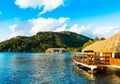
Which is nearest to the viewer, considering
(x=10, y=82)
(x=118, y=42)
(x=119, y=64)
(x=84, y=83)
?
(x=84, y=83)

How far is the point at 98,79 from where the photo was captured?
36781 mm

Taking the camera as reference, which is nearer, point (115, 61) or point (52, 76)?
point (115, 61)

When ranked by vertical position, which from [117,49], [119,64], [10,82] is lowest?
[10,82]

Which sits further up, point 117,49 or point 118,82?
point 117,49

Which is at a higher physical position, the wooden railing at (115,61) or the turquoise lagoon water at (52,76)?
the wooden railing at (115,61)

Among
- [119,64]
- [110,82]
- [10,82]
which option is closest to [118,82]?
[110,82]

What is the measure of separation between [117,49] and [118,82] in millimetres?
8205

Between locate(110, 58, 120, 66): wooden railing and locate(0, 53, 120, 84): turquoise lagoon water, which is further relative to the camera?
locate(110, 58, 120, 66): wooden railing

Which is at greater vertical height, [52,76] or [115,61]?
[115,61]

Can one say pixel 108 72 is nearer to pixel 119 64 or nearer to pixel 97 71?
pixel 97 71

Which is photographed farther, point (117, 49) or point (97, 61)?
point (97, 61)

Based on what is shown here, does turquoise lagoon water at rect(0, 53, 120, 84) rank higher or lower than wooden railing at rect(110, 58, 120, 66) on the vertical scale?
lower

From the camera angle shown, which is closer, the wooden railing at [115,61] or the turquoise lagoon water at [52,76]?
the turquoise lagoon water at [52,76]

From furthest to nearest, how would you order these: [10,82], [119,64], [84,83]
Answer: [119,64], [10,82], [84,83]
